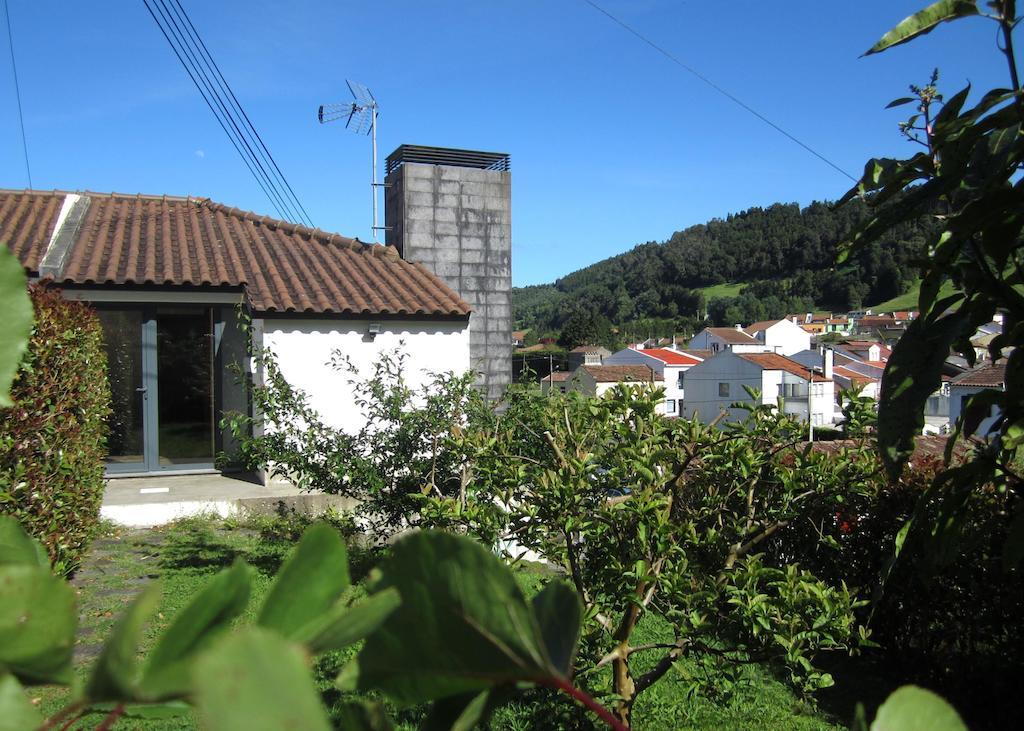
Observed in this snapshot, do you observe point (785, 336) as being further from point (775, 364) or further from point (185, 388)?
point (185, 388)

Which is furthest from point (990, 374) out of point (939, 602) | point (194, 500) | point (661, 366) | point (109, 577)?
point (661, 366)

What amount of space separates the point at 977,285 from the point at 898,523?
168 inches

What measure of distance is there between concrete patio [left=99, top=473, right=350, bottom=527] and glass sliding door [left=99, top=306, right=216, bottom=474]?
1.82ft

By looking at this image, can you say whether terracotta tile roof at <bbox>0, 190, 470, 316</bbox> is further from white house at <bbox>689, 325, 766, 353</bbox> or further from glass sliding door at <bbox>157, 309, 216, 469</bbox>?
white house at <bbox>689, 325, 766, 353</bbox>

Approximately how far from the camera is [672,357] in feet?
182

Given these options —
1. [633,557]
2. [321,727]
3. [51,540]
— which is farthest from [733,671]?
[51,540]

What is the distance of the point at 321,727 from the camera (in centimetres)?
27

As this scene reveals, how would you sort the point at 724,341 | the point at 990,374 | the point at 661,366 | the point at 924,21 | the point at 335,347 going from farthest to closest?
the point at 724,341 < the point at 661,366 < the point at 990,374 < the point at 335,347 < the point at 924,21

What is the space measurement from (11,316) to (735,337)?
200 feet

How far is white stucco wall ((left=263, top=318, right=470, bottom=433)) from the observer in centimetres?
1043

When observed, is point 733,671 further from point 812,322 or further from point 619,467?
point 812,322

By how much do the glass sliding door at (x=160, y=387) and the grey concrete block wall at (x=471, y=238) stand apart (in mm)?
3631

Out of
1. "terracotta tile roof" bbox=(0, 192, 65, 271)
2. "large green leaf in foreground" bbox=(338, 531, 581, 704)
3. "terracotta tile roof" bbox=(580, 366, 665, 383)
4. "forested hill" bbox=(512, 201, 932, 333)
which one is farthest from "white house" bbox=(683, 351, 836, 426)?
"large green leaf in foreground" bbox=(338, 531, 581, 704)

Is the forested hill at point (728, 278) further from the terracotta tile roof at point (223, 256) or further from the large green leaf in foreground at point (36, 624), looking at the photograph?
the large green leaf in foreground at point (36, 624)
